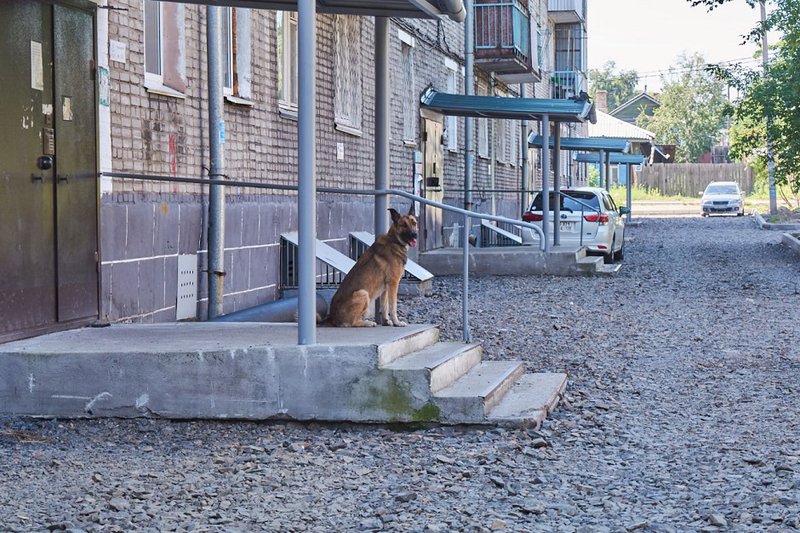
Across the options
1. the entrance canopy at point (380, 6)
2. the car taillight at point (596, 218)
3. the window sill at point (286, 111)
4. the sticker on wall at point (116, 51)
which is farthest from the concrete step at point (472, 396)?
the car taillight at point (596, 218)

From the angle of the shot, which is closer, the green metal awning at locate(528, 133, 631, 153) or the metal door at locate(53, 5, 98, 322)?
the metal door at locate(53, 5, 98, 322)

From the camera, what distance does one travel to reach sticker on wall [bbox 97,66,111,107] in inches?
363

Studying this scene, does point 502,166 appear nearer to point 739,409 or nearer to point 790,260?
point 790,260

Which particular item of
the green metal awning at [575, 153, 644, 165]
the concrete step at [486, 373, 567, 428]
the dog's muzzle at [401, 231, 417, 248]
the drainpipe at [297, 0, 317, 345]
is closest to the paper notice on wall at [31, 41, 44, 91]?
the drainpipe at [297, 0, 317, 345]

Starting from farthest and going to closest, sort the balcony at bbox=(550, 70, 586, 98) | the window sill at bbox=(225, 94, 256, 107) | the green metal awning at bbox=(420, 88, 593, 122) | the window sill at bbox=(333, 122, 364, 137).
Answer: the balcony at bbox=(550, 70, 586, 98) < the green metal awning at bbox=(420, 88, 593, 122) < the window sill at bbox=(333, 122, 364, 137) < the window sill at bbox=(225, 94, 256, 107)

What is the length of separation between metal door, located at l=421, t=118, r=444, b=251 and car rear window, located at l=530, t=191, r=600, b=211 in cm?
181

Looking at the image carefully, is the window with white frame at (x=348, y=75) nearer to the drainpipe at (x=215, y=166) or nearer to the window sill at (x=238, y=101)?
the window sill at (x=238, y=101)

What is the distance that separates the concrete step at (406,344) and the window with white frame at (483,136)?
19.4 metres

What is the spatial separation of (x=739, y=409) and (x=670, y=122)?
351 feet

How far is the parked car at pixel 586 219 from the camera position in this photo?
904 inches

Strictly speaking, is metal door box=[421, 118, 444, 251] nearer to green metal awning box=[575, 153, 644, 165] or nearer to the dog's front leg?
the dog's front leg

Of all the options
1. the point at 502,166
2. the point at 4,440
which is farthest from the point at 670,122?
the point at 4,440

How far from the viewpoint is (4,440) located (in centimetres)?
670

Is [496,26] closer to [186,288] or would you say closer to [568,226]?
[568,226]
